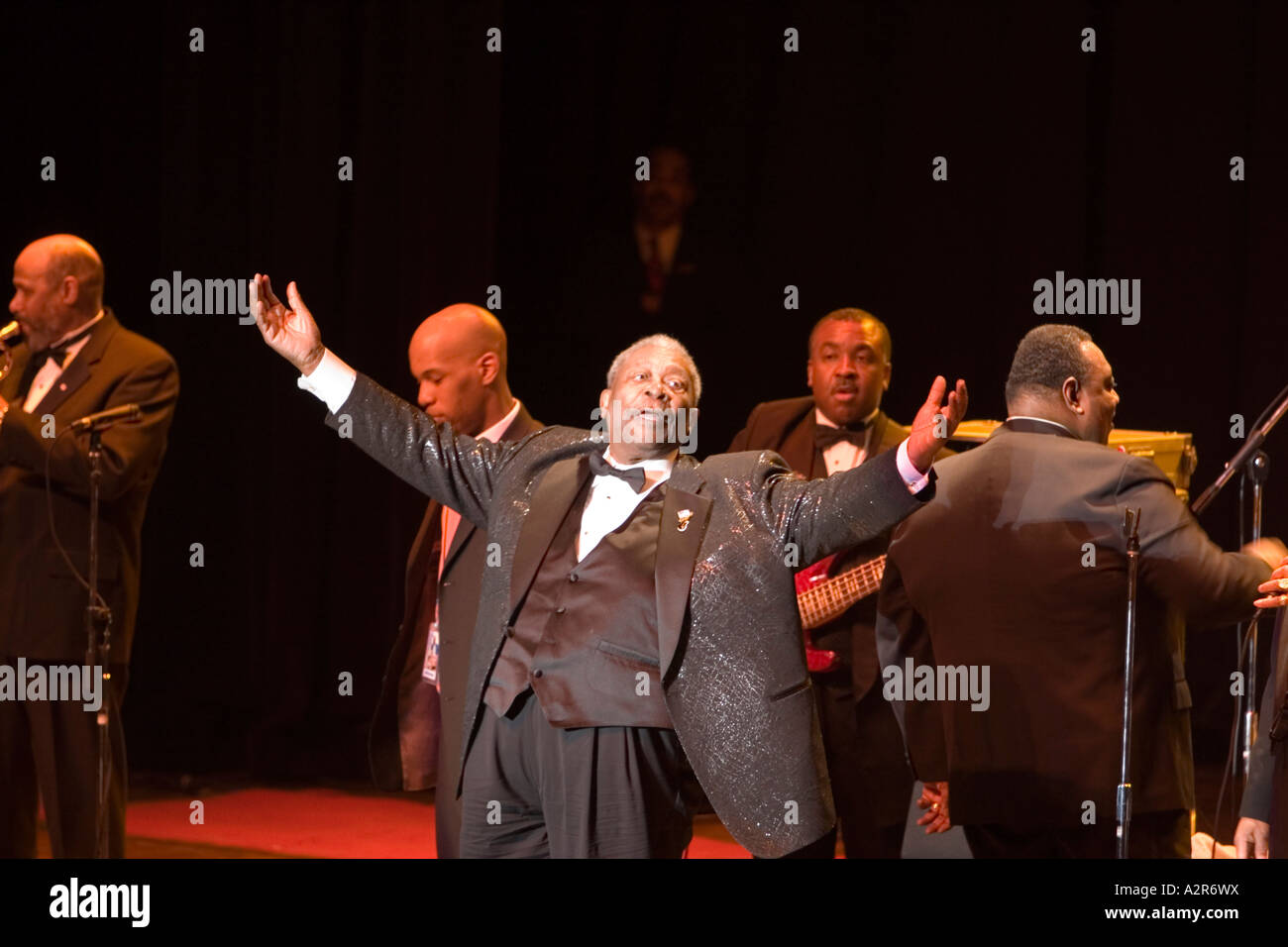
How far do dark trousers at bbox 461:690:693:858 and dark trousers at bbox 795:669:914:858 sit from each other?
43.4 inches

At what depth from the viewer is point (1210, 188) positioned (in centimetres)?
538

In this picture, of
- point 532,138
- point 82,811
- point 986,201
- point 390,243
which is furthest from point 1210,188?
point 82,811

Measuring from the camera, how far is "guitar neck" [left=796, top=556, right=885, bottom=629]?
403 centimetres

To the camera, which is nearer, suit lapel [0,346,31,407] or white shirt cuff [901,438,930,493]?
white shirt cuff [901,438,930,493]

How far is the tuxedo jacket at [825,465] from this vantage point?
404 cm

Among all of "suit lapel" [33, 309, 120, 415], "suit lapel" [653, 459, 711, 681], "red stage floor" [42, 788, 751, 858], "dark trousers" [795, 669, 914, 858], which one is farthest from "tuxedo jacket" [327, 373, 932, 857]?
"red stage floor" [42, 788, 751, 858]

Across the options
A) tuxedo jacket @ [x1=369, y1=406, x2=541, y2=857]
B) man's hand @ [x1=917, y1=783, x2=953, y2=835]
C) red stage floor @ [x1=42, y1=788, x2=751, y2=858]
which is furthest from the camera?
red stage floor @ [x1=42, y1=788, x2=751, y2=858]

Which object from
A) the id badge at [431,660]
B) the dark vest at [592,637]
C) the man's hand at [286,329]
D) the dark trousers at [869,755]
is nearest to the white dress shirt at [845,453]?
the dark trousers at [869,755]

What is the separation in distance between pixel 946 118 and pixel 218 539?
334 cm

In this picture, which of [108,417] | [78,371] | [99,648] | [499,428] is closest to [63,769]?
[99,648]

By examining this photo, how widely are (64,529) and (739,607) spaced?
7.65ft

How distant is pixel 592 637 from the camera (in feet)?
9.52

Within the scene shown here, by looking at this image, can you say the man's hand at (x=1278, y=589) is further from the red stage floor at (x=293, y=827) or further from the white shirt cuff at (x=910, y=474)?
the red stage floor at (x=293, y=827)

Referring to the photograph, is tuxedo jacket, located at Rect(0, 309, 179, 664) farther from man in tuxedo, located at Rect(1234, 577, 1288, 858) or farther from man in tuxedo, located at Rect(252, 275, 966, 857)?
man in tuxedo, located at Rect(1234, 577, 1288, 858)
